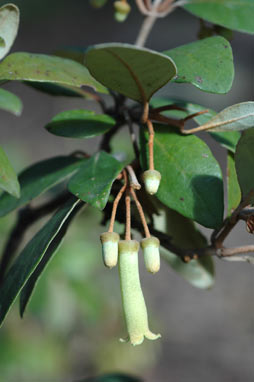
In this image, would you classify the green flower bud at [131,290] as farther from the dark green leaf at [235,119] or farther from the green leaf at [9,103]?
the green leaf at [9,103]

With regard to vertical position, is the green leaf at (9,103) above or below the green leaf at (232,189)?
above

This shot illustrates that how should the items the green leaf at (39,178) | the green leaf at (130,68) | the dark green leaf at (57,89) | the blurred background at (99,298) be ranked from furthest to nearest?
the blurred background at (99,298), the dark green leaf at (57,89), the green leaf at (39,178), the green leaf at (130,68)

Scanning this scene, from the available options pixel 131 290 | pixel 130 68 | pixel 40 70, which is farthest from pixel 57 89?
Result: pixel 131 290

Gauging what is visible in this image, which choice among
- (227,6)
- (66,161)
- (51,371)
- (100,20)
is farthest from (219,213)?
(100,20)

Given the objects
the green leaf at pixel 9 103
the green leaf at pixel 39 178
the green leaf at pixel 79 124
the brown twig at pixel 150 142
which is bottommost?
the green leaf at pixel 39 178

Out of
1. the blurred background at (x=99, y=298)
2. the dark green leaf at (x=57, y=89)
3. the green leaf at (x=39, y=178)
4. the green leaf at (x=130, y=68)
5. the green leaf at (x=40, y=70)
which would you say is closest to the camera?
the green leaf at (x=130, y=68)

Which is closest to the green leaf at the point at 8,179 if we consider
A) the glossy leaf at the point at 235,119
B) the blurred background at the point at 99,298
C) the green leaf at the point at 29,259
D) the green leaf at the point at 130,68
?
the green leaf at the point at 29,259

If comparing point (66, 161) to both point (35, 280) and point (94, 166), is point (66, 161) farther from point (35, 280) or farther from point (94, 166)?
point (35, 280)

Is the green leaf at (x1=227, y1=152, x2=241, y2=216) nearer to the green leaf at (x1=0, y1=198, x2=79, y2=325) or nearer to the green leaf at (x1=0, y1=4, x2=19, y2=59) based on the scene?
the green leaf at (x1=0, y1=198, x2=79, y2=325)
